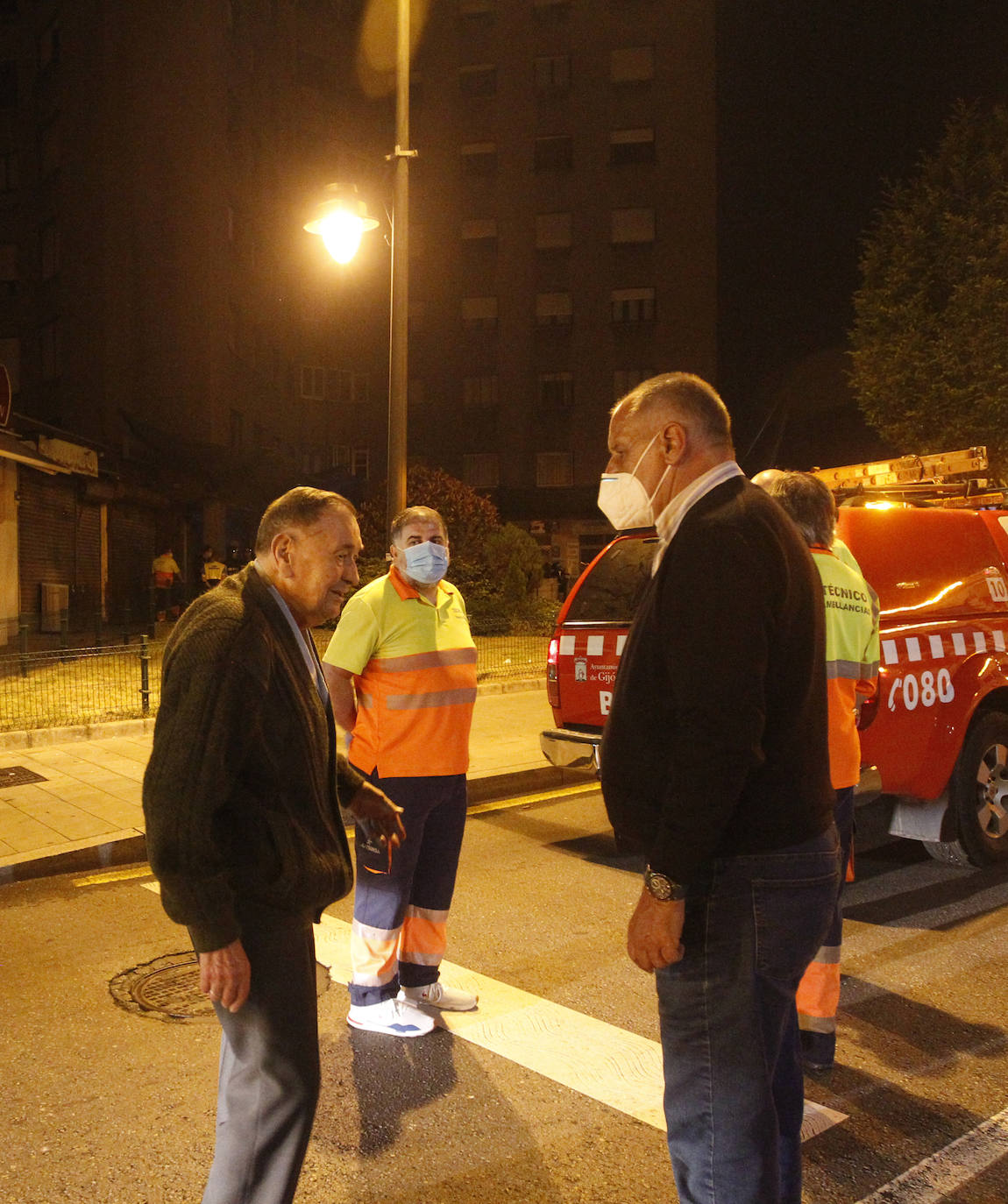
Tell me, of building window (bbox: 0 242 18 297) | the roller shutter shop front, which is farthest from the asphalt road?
building window (bbox: 0 242 18 297)

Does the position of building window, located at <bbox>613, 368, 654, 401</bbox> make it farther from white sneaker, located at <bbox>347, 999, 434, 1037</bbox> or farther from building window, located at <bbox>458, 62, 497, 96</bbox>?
white sneaker, located at <bbox>347, 999, 434, 1037</bbox>

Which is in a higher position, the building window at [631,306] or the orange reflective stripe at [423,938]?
the building window at [631,306]

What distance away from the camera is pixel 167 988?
436 cm

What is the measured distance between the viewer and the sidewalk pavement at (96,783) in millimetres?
6383

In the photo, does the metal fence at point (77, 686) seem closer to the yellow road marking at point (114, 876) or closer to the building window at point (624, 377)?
the yellow road marking at point (114, 876)

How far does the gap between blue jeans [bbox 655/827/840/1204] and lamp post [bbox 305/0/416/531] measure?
315 inches

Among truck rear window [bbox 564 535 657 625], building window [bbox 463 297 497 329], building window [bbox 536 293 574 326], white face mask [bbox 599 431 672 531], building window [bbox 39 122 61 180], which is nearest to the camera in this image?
white face mask [bbox 599 431 672 531]

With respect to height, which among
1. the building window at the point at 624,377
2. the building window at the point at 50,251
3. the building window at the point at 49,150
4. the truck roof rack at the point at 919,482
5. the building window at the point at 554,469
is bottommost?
the truck roof rack at the point at 919,482

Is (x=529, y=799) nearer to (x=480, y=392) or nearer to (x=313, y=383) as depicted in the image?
(x=480, y=392)

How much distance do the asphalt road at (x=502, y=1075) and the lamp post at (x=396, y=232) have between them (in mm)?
5422

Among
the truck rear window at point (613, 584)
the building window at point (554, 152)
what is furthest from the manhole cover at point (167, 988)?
the building window at point (554, 152)

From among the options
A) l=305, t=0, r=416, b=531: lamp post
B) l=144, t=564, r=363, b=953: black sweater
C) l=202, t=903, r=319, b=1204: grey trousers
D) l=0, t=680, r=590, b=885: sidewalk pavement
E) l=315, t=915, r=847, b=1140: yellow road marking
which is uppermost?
l=305, t=0, r=416, b=531: lamp post

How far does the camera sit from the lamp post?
982 centimetres

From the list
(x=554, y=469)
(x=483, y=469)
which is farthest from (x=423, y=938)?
(x=483, y=469)
